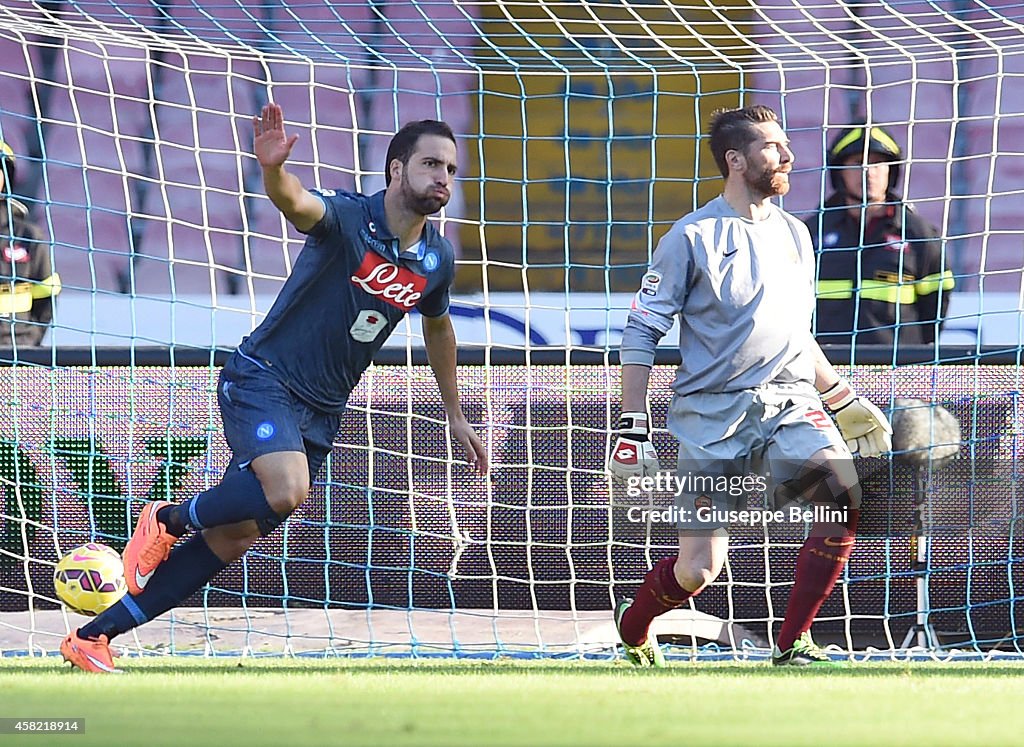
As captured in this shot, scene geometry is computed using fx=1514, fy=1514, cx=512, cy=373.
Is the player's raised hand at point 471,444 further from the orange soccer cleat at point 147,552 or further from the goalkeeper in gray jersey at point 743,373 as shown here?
the orange soccer cleat at point 147,552

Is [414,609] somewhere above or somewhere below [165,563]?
below

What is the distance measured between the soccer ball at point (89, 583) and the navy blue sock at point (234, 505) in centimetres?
69

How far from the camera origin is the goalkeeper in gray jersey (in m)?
5.06

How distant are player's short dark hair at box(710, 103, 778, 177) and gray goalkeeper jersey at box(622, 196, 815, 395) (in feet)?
0.75

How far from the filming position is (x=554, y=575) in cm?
648

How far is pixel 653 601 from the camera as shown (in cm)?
529

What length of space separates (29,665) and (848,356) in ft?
11.5

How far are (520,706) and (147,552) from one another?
1.86m

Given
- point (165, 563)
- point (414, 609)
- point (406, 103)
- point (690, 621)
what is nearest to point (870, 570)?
point (690, 621)

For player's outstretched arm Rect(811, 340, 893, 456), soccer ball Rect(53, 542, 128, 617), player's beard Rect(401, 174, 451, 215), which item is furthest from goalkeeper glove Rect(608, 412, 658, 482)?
soccer ball Rect(53, 542, 128, 617)

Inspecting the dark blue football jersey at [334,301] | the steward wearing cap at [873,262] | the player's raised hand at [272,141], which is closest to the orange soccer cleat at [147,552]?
the dark blue football jersey at [334,301]

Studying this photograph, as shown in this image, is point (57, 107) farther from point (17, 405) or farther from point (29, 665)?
point (29, 665)

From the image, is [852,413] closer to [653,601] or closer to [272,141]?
[653,601]

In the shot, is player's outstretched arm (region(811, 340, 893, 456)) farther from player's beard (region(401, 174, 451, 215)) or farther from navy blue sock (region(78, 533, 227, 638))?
navy blue sock (region(78, 533, 227, 638))
